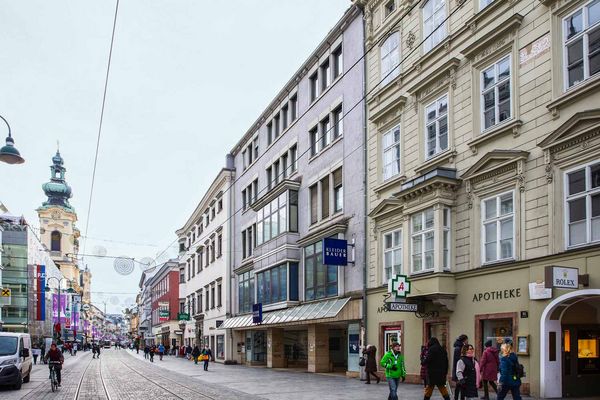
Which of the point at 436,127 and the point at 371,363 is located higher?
the point at 436,127

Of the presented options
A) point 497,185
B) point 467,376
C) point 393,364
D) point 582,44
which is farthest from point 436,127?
point 467,376

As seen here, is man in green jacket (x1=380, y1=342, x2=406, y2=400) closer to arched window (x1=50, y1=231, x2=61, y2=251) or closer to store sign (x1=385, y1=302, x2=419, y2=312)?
store sign (x1=385, y1=302, x2=419, y2=312)

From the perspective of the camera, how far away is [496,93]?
18375mm

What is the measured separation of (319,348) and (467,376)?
56.5 ft

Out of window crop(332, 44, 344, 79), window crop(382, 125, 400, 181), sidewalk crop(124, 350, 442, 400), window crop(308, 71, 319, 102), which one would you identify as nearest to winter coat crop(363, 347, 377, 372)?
sidewalk crop(124, 350, 442, 400)

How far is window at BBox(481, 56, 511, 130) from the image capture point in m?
18.0

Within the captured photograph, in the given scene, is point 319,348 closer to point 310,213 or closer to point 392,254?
point 310,213

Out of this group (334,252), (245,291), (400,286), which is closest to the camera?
(400,286)

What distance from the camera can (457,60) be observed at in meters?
19.9

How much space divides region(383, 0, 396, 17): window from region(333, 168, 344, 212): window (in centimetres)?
739

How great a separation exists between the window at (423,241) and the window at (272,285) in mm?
12652

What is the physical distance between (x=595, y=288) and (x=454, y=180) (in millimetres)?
6104

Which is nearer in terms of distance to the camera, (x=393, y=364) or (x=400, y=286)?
(x=393, y=364)

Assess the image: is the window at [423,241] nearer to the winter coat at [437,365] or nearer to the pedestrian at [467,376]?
the winter coat at [437,365]
